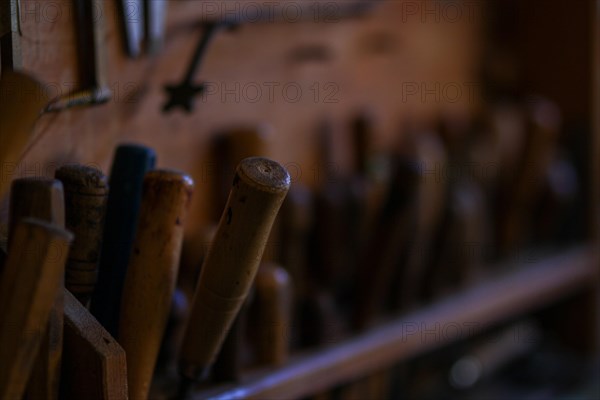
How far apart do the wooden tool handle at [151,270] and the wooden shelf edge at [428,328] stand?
0.07 metres

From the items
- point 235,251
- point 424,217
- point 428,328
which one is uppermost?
point 235,251

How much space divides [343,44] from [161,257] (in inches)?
17.1

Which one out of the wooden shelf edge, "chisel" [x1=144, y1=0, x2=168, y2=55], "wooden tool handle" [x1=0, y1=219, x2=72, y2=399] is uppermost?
"chisel" [x1=144, y1=0, x2=168, y2=55]

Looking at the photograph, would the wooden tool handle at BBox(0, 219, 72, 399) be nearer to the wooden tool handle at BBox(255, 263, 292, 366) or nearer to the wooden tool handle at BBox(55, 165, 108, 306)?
the wooden tool handle at BBox(55, 165, 108, 306)

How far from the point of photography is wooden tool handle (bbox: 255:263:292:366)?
533mm

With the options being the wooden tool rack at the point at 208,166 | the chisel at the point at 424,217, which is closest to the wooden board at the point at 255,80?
the wooden tool rack at the point at 208,166

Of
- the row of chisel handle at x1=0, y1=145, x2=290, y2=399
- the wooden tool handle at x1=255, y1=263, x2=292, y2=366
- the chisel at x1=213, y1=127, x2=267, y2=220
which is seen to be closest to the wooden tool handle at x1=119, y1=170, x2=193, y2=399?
the row of chisel handle at x1=0, y1=145, x2=290, y2=399

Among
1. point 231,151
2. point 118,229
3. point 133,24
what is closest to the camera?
point 118,229

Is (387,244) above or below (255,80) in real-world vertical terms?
below

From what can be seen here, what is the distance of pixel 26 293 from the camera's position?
0.32 meters

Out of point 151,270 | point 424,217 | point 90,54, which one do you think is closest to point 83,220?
point 151,270

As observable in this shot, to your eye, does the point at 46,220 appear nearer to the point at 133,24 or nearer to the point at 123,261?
the point at 123,261

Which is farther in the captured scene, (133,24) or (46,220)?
(133,24)

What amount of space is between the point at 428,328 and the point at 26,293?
47 cm
